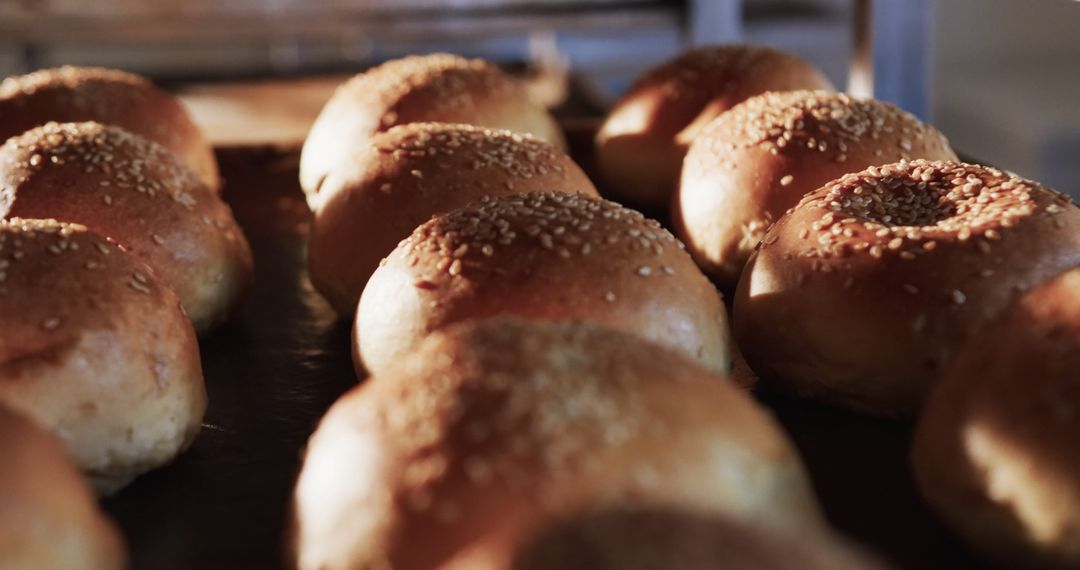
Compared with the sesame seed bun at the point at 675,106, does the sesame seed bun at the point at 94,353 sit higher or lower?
higher

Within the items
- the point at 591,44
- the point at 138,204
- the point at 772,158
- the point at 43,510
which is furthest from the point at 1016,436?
the point at 591,44

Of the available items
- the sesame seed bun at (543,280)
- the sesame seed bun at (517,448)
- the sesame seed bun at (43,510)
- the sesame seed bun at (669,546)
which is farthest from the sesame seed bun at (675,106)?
the sesame seed bun at (669,546)

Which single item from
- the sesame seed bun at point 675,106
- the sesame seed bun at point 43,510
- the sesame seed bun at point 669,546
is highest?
the sesame seed bun at point 669,546

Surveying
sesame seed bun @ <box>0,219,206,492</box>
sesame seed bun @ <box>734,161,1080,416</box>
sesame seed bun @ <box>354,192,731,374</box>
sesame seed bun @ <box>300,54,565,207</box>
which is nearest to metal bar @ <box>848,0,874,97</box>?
sesame seed bun @ <box>300,54,565,207</box>

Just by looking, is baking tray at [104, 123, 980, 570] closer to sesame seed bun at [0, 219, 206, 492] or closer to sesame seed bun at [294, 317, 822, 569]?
sesame seed bun at [0, 219, 206, 492]

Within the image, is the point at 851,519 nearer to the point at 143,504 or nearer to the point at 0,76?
the point at 143,504

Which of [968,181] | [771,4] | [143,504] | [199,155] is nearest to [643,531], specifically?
[143,504]

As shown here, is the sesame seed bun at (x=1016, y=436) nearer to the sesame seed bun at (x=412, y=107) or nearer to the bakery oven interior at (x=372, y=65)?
the bakery oven interior at (x=372, y=65)
